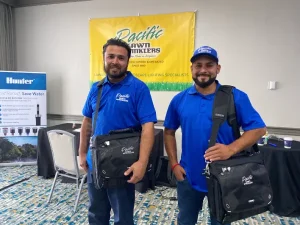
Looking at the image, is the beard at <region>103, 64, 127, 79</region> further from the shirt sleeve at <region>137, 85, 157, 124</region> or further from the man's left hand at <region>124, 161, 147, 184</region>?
Answer: the man's left hand at <region>124, 161, 147, 184</region>

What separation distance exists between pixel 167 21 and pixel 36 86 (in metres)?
2.14

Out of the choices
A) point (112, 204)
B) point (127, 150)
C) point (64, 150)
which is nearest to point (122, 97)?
point (127, 150)

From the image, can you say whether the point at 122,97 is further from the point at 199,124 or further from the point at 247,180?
the point at 247,180

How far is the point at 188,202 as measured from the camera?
1.34m

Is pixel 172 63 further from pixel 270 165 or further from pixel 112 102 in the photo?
pixel 112 102

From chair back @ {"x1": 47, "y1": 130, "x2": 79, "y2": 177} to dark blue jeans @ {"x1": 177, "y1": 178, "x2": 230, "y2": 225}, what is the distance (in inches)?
52.2

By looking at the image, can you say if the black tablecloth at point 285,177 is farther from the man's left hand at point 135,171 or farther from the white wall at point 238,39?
the man's left hand at point 135,171

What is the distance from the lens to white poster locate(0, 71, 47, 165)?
3.52 metres

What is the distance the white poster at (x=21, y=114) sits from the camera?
3.52 m

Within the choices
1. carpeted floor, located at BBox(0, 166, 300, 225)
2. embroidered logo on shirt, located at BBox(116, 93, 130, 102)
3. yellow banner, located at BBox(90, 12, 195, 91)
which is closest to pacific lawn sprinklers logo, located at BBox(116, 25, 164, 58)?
yellow banner, located at BBox(90, 12, 195, 91)

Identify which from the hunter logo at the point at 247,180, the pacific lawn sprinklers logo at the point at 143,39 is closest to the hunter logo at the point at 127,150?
the hunter logo at the point at 247,180

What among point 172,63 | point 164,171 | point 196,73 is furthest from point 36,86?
point 196,73

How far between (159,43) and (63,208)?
2351 millimetres

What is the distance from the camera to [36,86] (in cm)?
362
